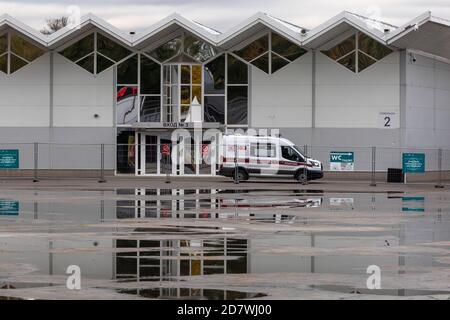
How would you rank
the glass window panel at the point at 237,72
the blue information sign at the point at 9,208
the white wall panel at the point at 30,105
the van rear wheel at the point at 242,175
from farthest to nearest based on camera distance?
1. the white wall panel at the point at 30,105
2. the glass window panel at the point at 237,72
3. the van rear wheel at the point at 242,175
4. the blue information sign at the point at 9,208

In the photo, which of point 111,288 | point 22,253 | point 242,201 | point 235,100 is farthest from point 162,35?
point 111,288

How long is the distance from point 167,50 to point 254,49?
4.62 metres

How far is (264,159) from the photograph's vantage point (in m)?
43.8

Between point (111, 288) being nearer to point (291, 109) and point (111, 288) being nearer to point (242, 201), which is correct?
point (242, 201)

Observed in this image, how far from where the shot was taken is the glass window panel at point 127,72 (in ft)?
168

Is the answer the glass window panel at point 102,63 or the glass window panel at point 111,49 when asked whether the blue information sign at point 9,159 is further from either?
the glass window panel at point 111,49

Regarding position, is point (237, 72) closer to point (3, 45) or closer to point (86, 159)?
point (86, 159)

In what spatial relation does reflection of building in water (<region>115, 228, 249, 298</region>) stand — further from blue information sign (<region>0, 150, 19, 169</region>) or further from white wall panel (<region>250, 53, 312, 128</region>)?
white wall panel (<region>250, 53, 312, 128</region>)

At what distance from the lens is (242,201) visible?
1154 inches

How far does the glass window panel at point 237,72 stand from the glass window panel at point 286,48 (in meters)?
1.83

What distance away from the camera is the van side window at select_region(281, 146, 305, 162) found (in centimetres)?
4359

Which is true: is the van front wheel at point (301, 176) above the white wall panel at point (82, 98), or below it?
below

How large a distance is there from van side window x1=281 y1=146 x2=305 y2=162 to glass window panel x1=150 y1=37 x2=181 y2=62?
407 inches

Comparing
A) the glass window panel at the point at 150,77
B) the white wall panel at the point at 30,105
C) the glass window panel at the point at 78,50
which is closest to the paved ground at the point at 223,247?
the glass window panel at the point at 150,77
